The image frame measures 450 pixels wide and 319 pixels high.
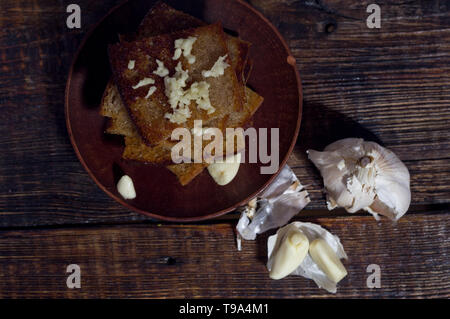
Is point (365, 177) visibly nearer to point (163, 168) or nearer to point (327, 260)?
point (327, 260)

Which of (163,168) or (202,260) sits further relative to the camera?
(202,260)

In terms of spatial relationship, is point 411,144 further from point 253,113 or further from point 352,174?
point 253,113

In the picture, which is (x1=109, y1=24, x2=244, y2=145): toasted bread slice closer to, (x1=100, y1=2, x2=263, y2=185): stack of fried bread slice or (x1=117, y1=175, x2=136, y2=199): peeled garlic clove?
(x1=100, y1=2, x2=263, y2=185): stack of fried bread slice

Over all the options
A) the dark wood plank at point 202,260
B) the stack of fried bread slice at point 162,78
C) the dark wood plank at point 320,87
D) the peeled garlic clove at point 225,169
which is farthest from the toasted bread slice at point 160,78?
the dark wood plank at point 202,260

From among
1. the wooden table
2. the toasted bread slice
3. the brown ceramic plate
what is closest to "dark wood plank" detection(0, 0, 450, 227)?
the wooden table

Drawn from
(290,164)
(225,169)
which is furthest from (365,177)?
(225,169)
